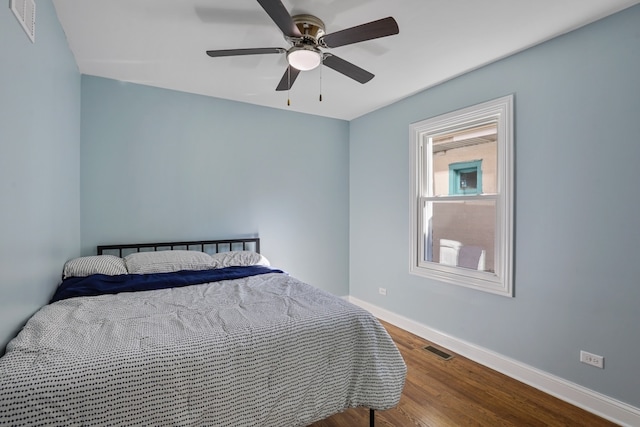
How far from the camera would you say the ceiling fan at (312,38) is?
1.62 m

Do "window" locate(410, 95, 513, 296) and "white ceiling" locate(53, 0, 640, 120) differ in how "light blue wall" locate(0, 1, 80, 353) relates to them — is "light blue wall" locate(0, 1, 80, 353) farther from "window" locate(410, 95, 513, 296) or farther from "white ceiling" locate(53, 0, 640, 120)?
"window" locate(410, 95, 513, 296)

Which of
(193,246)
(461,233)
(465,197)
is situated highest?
(465,197)

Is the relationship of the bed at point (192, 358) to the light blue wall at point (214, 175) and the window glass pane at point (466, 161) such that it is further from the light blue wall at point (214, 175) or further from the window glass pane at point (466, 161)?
the window glass pane at point (466, 161)

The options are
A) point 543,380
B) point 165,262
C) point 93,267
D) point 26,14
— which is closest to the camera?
point 26,14

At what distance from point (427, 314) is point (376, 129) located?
232 centimetres

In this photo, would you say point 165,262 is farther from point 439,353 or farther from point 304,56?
point 439,353

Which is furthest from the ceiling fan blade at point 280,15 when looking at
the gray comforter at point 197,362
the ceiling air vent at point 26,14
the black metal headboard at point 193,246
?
the black metal headboard at point 193,246

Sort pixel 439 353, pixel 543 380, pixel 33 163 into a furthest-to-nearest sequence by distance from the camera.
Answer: pixel 439 353, pixel 543 380, pixel 33 163

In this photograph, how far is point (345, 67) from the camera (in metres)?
2.11

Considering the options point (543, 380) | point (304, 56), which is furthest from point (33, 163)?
point (543, 380)

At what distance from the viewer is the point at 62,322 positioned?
1536mm

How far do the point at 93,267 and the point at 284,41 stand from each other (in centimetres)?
235

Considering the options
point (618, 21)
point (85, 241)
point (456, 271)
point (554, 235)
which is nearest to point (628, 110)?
point (618, 21)

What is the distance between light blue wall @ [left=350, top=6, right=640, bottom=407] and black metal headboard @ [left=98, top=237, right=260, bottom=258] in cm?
229
